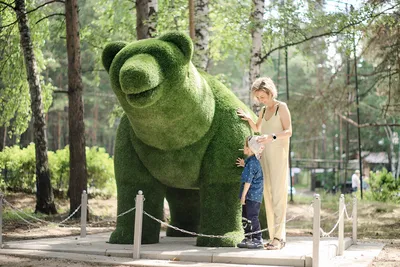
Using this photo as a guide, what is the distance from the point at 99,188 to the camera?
17781 millimetres

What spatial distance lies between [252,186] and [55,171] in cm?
1073

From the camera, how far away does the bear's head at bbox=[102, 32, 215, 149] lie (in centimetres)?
682

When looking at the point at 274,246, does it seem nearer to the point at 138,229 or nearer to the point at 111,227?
the point at 138,229

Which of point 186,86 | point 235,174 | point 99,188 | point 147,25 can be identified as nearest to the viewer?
point 186,86

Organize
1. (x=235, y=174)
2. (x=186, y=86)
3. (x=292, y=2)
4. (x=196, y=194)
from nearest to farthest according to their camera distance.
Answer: (x=186, y=86)
(x=235, y=174)
(x=196, y=194)
(x=292, y=2)

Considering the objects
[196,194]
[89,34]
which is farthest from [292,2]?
[196,194]

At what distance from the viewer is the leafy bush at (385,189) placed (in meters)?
18.5

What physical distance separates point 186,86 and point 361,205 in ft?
33.1

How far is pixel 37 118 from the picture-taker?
46.6ft

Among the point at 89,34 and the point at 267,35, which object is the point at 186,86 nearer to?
the point at 267,35

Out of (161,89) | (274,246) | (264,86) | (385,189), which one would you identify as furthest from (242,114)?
(385,189)

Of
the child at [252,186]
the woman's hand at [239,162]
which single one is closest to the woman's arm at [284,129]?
the child at [252,186]

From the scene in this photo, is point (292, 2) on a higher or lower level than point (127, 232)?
higher

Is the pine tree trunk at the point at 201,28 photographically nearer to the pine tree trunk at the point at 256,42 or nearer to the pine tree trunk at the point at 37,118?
the pine tree trunk at the point at 256,42
